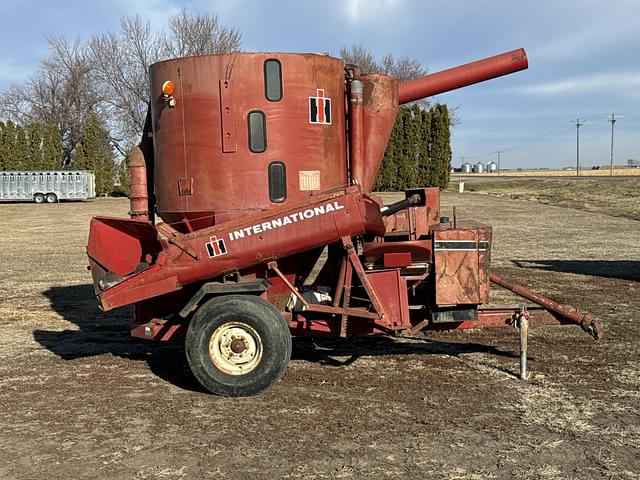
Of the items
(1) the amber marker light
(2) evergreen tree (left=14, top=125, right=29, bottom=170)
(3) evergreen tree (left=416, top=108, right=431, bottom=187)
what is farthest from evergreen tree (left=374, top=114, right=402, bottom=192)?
(1) the amber marker light

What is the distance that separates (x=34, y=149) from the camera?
4638 centimetres

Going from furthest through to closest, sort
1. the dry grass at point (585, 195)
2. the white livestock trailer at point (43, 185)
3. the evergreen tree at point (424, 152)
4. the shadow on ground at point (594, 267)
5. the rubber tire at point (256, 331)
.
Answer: the white livestock trailer at point (43, 185) < the evergreen tree at point (424, 152) < the dry grass at point (585, 195) < the shadow on ground at point (594, 267) < the rubber tire at point (256, 331)

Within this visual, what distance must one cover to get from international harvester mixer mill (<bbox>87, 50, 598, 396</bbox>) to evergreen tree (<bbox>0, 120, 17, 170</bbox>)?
43.2 metres

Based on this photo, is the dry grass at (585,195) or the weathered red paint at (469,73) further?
the dry grass at (585,195)

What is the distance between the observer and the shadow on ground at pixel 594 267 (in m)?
12.5

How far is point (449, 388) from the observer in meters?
5.95

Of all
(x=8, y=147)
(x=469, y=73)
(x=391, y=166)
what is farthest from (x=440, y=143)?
(x=469, y=73)

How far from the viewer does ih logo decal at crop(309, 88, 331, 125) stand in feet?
20.2

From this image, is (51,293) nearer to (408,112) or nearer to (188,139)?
(188,139)

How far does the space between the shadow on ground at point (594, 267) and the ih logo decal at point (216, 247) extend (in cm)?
870

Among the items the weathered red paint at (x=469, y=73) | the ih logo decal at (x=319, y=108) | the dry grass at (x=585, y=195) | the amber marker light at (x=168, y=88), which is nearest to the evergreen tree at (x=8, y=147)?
the dry grass at (x=585, y=195)

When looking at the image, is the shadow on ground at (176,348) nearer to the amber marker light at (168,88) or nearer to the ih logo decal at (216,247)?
the ih logo decal at (216,247)

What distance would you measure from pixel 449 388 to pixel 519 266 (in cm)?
845

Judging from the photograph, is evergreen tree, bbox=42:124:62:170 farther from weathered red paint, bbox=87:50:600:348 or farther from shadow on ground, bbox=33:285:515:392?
weathered red paint, bbox=87:50:600:348
